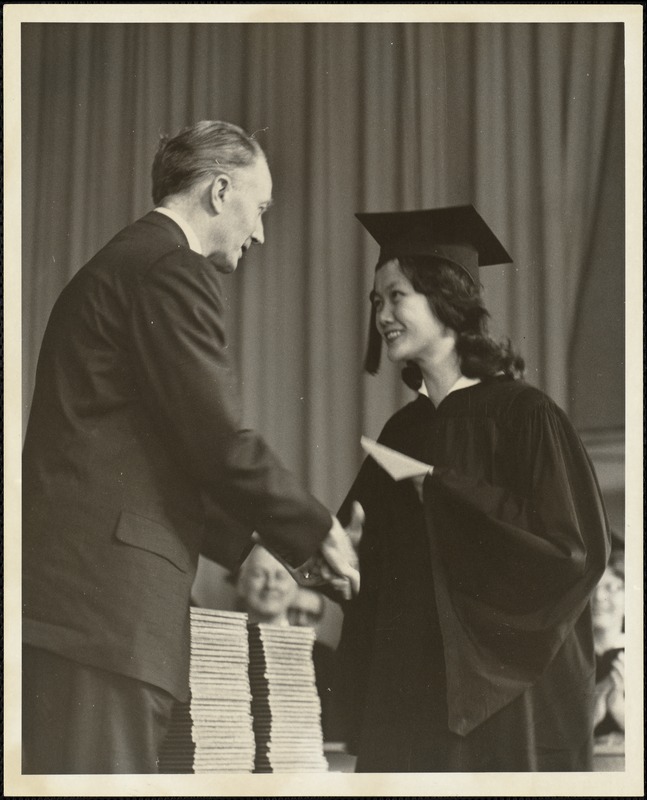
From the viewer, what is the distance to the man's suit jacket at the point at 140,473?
4.81 metres

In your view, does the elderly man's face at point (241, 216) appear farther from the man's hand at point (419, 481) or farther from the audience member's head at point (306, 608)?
the audience member's head at point (306, 608)

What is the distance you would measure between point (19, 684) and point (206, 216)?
1.95 meters

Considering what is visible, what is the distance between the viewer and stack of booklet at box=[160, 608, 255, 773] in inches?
191

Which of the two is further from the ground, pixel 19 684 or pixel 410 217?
pixel 410 217

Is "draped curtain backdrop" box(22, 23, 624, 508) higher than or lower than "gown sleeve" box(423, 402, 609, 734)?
higher

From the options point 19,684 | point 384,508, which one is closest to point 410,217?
point 384,508

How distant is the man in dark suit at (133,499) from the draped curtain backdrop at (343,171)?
0.19 metres

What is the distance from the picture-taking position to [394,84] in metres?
5.38

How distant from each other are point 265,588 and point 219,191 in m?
1.58

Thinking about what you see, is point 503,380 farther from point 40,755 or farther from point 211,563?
point 40,755

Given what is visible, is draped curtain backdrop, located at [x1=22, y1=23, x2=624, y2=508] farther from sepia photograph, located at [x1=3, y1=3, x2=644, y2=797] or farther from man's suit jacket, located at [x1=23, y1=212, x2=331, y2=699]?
man's suit jacket, located at [x1=23, y1=212, x2=331, y2=699]

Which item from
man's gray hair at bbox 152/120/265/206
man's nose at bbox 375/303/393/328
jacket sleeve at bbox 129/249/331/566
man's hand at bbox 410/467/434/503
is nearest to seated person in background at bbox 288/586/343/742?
jacket sleeve at bbox 129/249/331/566

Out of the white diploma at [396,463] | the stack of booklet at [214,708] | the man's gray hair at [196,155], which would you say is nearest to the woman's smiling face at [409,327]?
the white diploma at [396,463]

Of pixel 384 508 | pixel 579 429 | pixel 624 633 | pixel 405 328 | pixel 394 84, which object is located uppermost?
pixel 394 84
